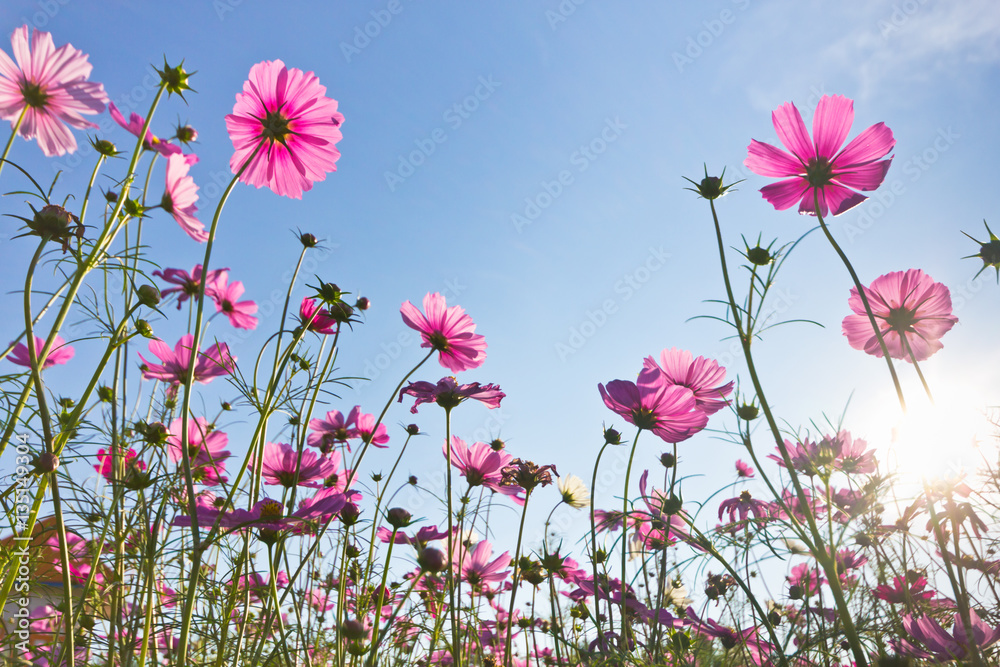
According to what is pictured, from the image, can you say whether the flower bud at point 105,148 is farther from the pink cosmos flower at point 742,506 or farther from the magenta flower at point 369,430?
the pink cosmos flower at point 742,506

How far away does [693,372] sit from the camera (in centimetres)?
141

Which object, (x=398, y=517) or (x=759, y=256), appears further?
(x=398, y=517)

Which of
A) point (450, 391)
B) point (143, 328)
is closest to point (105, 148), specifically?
point (143, 328)

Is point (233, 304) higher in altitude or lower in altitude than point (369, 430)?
higher

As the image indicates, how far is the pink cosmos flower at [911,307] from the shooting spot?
1099 millimetres

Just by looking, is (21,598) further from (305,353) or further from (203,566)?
(305,353)

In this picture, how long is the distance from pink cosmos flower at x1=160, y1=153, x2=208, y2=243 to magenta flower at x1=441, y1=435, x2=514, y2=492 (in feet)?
2.80

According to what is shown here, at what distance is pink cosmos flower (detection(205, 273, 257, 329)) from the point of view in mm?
2000

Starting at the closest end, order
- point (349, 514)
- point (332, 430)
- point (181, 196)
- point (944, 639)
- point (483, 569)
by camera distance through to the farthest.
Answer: point (944, 639), point (349, 514), point (181, 196), point (483, 569), point (332, 430)

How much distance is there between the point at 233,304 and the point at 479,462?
1203 mm

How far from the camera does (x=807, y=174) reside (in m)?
1.05

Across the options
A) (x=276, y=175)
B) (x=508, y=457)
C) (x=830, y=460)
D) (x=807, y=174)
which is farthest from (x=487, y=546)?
(x=807, y=174)

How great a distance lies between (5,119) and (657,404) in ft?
4.94

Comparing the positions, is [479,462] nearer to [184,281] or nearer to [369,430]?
[369,430]
